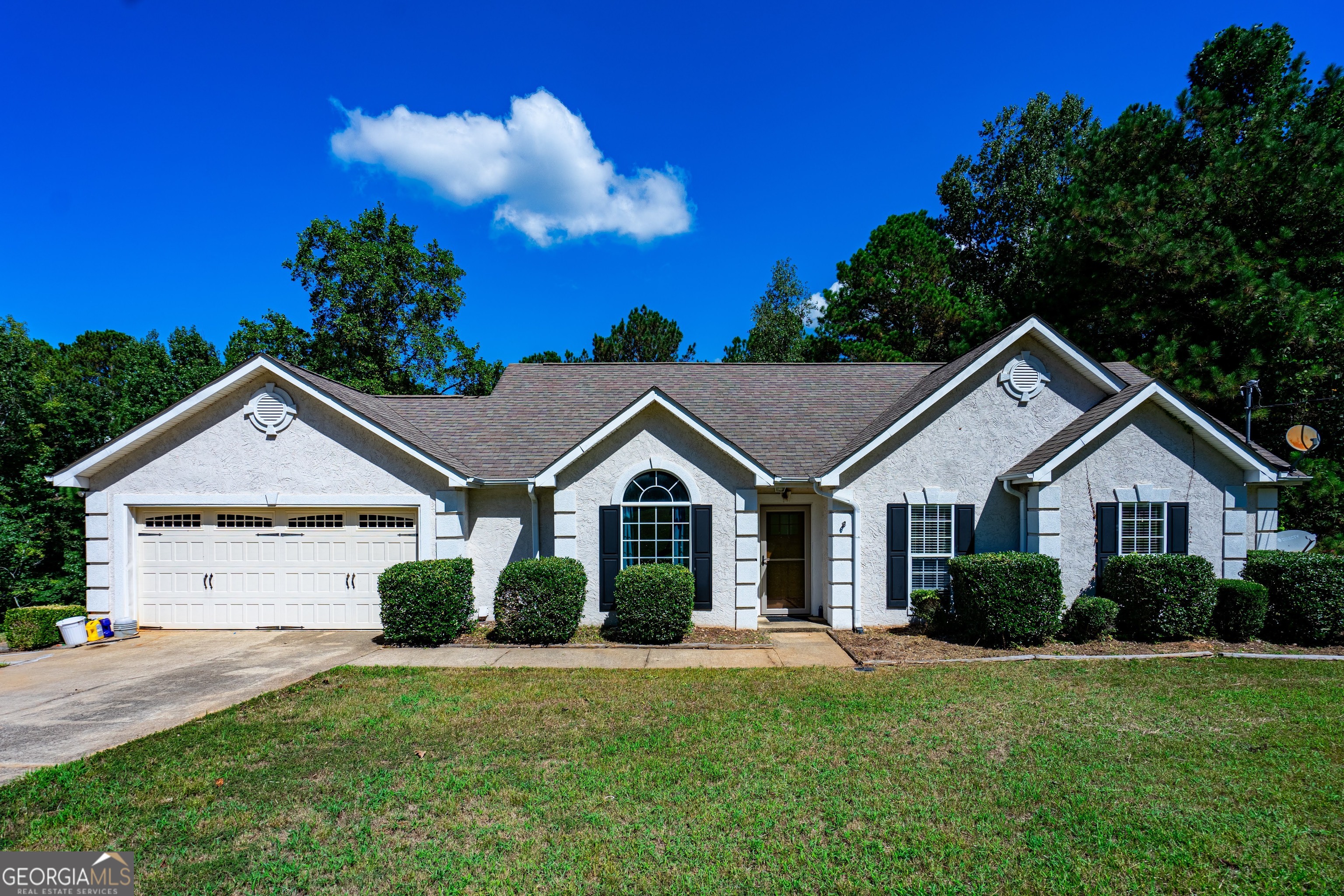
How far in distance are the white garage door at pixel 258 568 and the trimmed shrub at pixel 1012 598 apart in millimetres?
10451

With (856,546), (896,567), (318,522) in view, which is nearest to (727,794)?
(856,546)

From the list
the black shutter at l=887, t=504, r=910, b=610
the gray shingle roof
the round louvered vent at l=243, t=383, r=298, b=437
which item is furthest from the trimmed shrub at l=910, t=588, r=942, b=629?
the round louvered vent at l=243, t=383, r=298, b=437

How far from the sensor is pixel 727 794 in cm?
512

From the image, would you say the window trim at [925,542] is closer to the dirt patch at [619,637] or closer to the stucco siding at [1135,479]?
the stucco siding at [1135,479]

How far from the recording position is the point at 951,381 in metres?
11.8

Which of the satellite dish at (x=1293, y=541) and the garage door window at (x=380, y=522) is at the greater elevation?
the garage door window at (x=380, y=522)

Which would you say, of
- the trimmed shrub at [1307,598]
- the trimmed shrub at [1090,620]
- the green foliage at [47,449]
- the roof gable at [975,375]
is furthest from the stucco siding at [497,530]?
the trimmed shrub at [1307,598]

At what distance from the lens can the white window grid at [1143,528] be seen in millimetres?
11305

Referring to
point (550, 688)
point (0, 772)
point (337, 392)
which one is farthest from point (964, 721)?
point (337, 392)

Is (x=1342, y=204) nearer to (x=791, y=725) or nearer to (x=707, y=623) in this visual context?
(x=707, y=623)

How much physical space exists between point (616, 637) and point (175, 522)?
9.14 m

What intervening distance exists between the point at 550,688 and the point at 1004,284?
100 feet

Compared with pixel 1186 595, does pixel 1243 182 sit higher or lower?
higher

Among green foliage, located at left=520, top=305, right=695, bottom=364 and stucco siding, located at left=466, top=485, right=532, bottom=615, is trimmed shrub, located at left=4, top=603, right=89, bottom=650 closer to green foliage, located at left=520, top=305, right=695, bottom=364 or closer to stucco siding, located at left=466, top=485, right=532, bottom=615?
stucco siding, located at left=466, top=485, right=532, bottom=615
